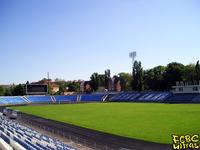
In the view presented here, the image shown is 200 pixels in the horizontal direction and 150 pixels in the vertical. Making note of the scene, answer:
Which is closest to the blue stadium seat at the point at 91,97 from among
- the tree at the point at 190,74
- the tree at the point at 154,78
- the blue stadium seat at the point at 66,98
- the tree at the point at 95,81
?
the blue stadium seat at the point at 66,98

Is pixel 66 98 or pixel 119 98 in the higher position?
pixel 66 98

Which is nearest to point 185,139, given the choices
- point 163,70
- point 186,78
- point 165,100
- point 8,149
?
point 8,149

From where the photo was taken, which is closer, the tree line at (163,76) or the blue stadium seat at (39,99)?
the tree line at (163,76)

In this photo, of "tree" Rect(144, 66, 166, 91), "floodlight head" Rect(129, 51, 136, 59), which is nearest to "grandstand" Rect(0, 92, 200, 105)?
"tree" Rect(144, 66, 166, 91)

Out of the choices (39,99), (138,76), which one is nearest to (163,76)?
(138,76)

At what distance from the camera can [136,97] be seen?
117500 mm

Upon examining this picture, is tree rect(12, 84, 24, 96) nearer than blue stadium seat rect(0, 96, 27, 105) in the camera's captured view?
No

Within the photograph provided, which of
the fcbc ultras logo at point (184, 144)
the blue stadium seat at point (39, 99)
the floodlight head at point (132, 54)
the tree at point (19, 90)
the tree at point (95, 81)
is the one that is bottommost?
the fcbc ultras logo at point (184, 144)

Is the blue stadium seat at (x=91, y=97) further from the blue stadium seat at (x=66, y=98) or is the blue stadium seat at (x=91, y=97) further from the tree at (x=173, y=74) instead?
the tree at (x=173, y=74)

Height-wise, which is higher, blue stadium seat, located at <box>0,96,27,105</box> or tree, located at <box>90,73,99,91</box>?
tree, located at <box>90,73,99,91</box>

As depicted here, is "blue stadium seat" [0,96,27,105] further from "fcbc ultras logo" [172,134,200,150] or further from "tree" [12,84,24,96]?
"fcbc ultras logo" [172,134,200,150]

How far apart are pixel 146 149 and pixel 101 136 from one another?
8585 millimetres

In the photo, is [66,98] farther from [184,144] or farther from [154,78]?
[184,144]

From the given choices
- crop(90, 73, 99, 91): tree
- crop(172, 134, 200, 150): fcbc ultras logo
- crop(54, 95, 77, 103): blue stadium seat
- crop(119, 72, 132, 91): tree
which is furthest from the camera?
crop(119, 72, 132, 91): tree
